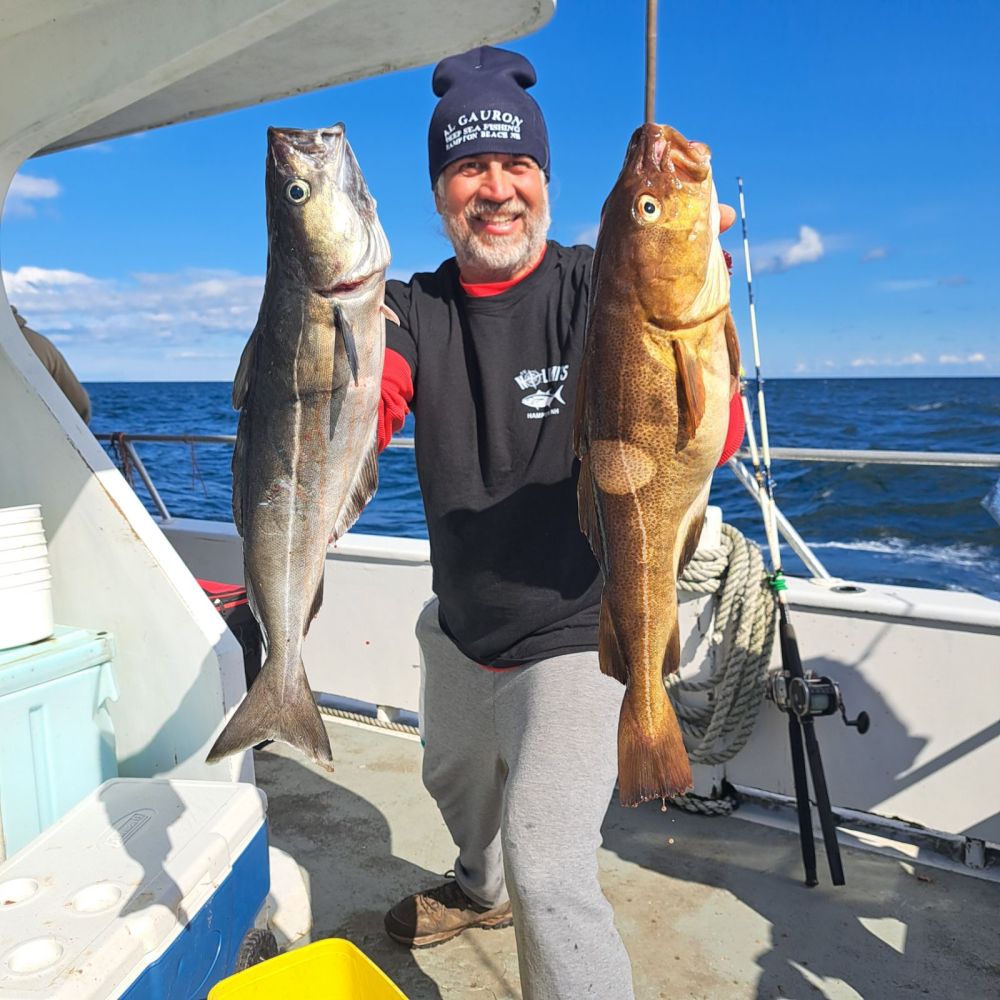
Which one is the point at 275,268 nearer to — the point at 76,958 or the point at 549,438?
the point at 549,438

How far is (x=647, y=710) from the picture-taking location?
2020mm

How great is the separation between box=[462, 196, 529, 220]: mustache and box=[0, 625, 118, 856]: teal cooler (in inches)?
83.7

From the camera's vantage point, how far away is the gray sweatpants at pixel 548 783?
2254mm

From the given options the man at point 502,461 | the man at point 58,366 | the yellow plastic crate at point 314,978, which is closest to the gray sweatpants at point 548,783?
the man at point 502,461

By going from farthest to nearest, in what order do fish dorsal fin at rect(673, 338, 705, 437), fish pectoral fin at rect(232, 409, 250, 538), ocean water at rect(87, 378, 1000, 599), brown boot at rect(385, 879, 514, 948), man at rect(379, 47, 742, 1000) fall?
ocean water at rect(87, 378, 1000, 599) → brown boot at rect(385, 879, 514, 948) → man at rect(379, 47, 742, 1000) → fish pectoral fin at rect(232, 409, 250, 538) → fish dorsal fin at rect(673, 338, 705, 437)

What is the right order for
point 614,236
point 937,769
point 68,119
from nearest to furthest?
point 614,236, point 68,119, point 937,769

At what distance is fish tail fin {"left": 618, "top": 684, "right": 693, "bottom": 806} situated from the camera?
6.50ft

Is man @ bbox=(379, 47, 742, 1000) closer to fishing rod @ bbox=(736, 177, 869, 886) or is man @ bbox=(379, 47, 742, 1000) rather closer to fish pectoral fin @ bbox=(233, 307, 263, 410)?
fish pectoral fin @ bbox=(233, 307, 263, 410)

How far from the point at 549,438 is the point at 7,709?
2.04 meters

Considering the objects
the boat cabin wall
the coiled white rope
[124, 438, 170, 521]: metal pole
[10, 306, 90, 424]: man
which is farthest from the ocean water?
the coiled white rope

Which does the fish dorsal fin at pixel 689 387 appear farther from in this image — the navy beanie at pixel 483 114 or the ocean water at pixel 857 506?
the ocean water at pixel 857 506

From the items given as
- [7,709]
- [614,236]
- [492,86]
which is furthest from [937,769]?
[7,709]

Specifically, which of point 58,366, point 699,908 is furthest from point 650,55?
point 58,366

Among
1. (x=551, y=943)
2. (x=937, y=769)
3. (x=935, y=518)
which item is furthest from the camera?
(x=935, y=518)
